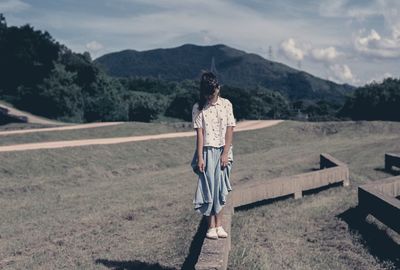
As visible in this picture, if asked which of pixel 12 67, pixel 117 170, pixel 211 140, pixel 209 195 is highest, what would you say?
pixel 12 67

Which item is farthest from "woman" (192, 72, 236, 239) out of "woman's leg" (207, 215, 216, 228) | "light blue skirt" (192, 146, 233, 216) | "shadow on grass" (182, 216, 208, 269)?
"shadow on grass" (182, 216, 208, 269)

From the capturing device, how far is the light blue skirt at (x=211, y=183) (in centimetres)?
598

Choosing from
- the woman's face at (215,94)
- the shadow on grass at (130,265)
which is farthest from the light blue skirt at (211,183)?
the shadow on grass at (130,265)

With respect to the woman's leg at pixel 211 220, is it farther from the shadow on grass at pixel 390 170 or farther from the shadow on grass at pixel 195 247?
the shadow on grass at pixel 390 170

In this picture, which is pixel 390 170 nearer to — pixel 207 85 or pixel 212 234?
pixel 212 234

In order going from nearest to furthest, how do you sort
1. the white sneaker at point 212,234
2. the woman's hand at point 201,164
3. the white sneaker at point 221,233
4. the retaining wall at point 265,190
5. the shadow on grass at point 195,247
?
the retaining wall at point 265,190 < the woman's hand at point 201,164 < the white sneaker at point 212,234 < the white sneaker at point 221,233 < the shadow on grass at point 195,247

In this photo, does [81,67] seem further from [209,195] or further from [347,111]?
[209,195]

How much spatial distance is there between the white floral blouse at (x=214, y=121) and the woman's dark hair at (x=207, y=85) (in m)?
0.14

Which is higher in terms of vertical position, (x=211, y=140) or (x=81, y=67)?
(x=81, y=67)

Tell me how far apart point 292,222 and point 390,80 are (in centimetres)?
5317

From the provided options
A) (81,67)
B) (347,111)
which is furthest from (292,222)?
(81,67)

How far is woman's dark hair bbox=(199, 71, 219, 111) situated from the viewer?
19.2 ft

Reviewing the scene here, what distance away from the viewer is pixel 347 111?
5828cm

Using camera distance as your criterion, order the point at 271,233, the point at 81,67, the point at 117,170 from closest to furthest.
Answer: the point at 271,233, the point at 117,170, the point at 81,67
